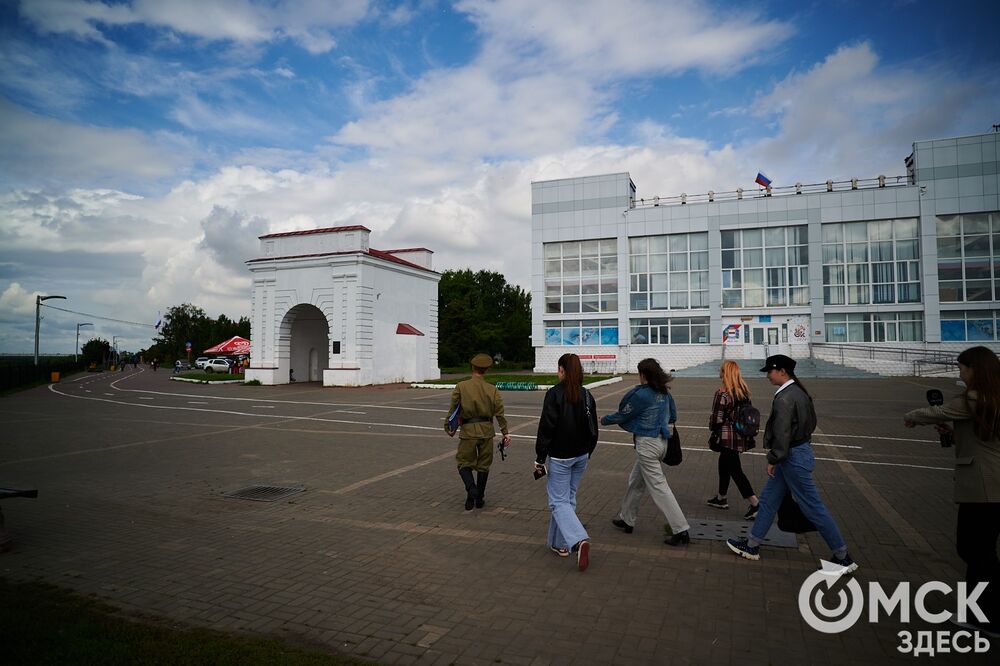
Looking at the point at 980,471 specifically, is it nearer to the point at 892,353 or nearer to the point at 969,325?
the point at 892,353

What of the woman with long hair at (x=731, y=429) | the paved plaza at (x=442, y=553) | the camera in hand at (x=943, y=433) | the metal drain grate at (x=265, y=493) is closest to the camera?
the paved plaza at (x=442, y=553)

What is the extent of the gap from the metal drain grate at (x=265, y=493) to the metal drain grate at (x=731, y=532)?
531 cm

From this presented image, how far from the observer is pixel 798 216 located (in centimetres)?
4762

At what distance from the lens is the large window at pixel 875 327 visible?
44.9 metres

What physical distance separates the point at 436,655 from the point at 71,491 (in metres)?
7.26

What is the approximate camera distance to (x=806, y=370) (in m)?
40.9

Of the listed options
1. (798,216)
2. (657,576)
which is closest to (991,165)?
(798,216)

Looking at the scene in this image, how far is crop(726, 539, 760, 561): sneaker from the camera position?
218 inches

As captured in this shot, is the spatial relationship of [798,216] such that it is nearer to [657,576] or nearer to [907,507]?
[907,507]

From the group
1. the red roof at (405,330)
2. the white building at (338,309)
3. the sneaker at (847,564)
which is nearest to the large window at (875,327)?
the white building at (338,309)

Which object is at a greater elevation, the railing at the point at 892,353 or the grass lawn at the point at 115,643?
the railing at the point at 892,353

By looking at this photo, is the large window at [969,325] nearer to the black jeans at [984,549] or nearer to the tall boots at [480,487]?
the tall boots at [480,487]

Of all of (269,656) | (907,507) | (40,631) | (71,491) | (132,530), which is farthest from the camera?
(71,491)

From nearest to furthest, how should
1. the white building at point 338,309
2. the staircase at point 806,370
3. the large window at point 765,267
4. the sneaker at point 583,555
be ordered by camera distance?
the sneaker at point 583,555 < the white building at point 338,309 < the staircase at point 806,370 < the large window at point 765,267
